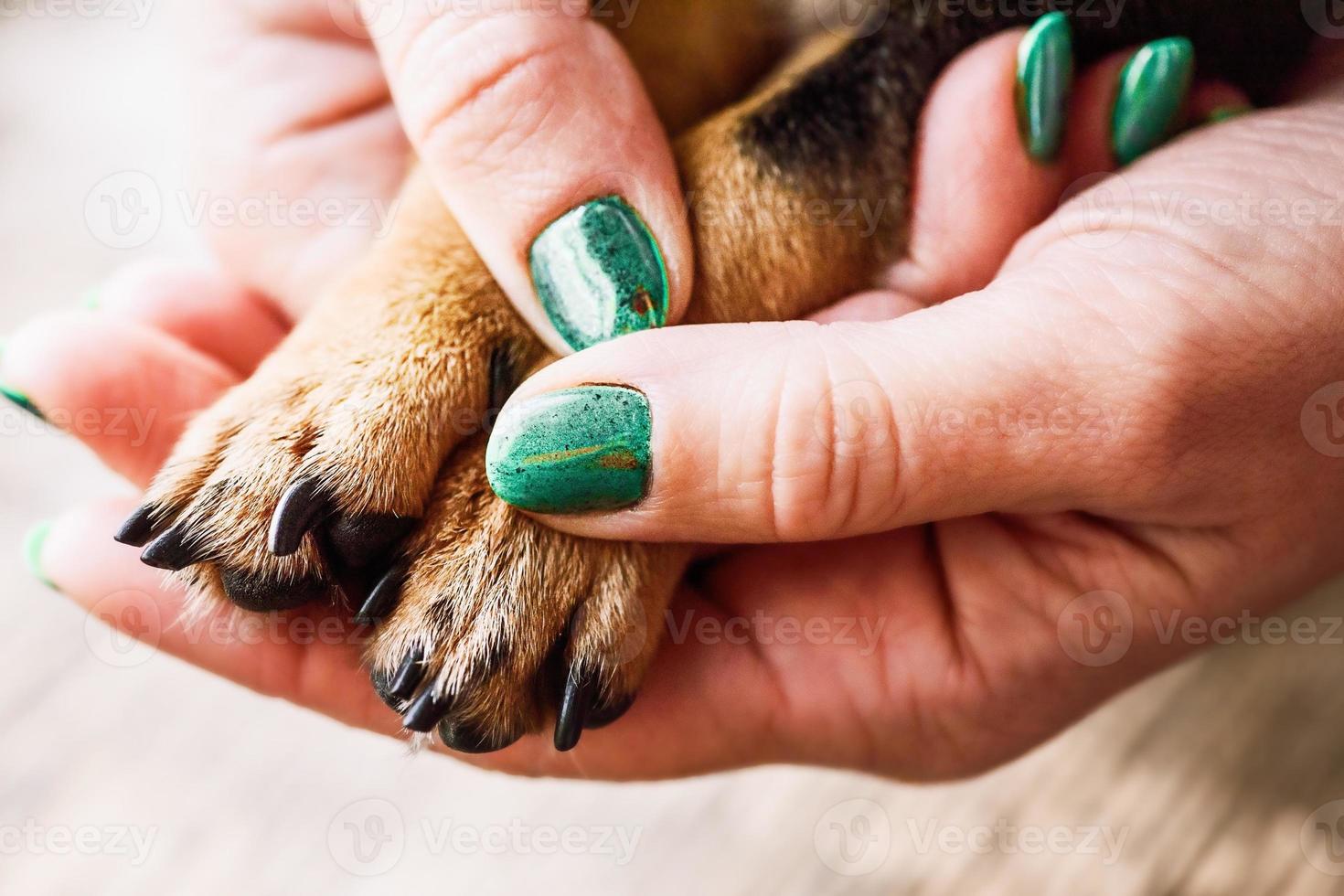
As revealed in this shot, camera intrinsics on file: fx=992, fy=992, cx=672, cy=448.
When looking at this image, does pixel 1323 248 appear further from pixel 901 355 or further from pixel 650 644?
pixel 650 644

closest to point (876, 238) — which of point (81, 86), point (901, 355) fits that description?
point (901, 355)

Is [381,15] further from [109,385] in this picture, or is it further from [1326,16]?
[1326,16]

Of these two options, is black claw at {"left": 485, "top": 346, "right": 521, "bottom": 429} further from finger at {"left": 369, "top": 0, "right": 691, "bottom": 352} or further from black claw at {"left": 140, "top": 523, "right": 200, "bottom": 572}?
black claw at {"left": 140, "top": 523, "right": 200, "bottom": 572}

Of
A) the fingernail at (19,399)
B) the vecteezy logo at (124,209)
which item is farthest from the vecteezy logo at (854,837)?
the vecteezy logo at (124,209)

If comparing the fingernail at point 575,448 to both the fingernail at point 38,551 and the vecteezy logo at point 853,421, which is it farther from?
the fingernail at point 38,551
